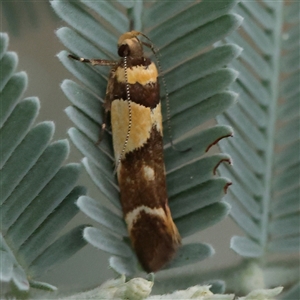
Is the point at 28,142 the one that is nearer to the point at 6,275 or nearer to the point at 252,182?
the point at 6,275

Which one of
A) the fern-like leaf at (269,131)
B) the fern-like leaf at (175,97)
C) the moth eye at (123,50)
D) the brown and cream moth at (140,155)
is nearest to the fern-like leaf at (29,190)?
the fern-like leaf at (175,97)

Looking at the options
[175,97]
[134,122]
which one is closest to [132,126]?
[134,122]

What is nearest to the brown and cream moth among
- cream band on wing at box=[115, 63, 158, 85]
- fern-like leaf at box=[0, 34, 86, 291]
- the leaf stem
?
cream band on wing at box=[115, 63, 158, 85]

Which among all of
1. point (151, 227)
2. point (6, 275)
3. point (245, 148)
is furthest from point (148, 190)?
point (6, 275)

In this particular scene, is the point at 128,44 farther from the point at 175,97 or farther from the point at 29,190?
the point at 29,190

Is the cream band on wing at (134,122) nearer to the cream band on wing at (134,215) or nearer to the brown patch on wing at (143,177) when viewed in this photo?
the brown patch on wing at (143,177)

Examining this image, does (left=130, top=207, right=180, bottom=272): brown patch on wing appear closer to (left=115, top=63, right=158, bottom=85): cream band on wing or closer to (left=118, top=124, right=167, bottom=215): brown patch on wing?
(left=118, top=124, right=167, bottom=215): brown patch on wing
